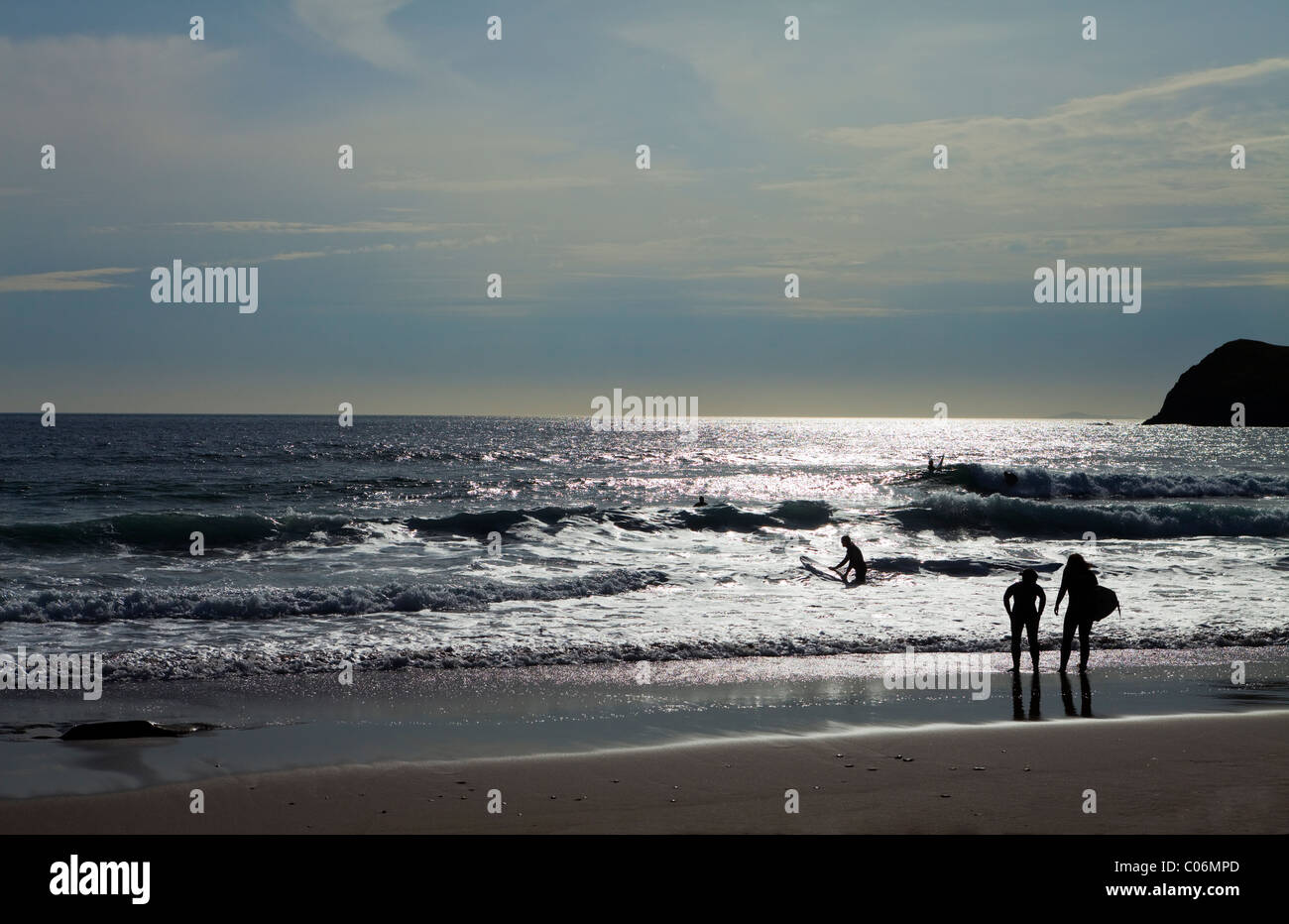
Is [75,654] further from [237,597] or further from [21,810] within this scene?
[21,810]

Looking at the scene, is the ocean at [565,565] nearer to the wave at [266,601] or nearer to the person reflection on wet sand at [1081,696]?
the wave at [266,601]

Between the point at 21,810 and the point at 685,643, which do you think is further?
the point at 685,643

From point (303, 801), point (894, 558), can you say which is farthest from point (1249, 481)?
point (303, 801)

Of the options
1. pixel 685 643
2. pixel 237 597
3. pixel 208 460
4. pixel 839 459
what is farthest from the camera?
pixel 839 459

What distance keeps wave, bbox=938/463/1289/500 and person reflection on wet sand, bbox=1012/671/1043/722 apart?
125 feet

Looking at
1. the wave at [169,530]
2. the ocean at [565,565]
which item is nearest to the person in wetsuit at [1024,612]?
the ocean at [565,565]

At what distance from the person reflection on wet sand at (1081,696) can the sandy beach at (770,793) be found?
4.23ft

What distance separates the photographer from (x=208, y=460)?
5894cm

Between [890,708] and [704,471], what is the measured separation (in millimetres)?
54909

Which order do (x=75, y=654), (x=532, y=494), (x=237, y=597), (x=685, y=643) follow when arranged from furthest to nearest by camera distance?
(x=532, y=494), (x=237, y=597), (x=685, y=643), (x=75, y=654)

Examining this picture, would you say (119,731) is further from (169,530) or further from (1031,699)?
(169,530)

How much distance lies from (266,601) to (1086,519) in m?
29.3

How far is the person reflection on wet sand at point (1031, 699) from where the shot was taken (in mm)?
9930

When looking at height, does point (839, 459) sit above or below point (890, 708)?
above
